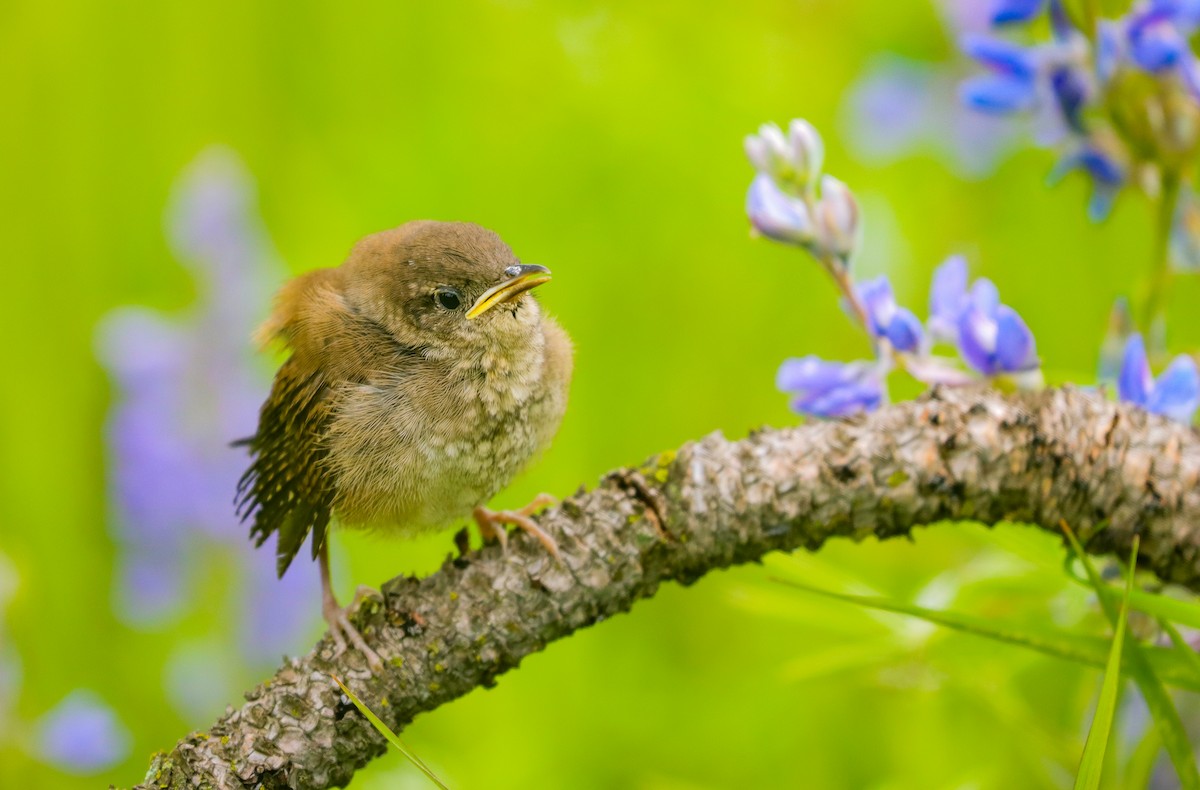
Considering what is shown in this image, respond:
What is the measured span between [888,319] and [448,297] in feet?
1.73

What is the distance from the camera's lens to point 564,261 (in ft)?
7.93

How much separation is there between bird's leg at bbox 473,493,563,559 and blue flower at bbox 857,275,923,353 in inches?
15.5

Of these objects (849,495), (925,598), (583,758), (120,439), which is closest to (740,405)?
(583,758)

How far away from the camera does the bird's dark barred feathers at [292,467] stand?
143cm

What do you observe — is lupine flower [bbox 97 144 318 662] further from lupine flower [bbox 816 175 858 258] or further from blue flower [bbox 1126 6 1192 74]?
blue flower [bbox 1126 6 1192 74]

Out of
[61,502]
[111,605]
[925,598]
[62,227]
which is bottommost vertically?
[925,598]

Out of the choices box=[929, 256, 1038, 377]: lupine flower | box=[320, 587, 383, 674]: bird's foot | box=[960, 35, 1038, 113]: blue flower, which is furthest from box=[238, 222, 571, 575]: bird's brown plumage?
box=[960, 35, 1038, 113]: blue flower

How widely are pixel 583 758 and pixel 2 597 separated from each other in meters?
0.95

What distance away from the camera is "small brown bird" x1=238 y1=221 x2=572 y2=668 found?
1.41m

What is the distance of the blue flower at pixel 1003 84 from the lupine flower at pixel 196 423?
1162 millimetres

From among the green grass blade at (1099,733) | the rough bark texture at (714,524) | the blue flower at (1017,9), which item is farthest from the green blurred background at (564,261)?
the green grass blade at (1099,733)

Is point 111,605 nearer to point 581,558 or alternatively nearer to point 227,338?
point 227,338

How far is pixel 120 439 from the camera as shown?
2.06 m

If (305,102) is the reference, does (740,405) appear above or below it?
below
